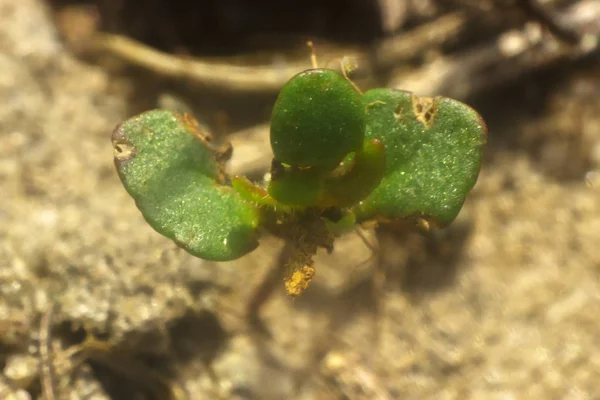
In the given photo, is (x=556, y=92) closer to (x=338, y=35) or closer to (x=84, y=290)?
(x=338, y=35)

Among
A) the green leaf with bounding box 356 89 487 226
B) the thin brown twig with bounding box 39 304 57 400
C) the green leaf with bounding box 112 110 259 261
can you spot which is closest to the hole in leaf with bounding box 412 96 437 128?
the green leaf with bounding box 356 89 487 226

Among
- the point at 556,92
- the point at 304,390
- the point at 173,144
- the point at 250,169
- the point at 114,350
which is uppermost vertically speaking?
the point at 173,144

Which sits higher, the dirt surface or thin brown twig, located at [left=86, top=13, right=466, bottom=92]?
thin brown twig, located at [left=86, top=13, right=466, bottom=92]

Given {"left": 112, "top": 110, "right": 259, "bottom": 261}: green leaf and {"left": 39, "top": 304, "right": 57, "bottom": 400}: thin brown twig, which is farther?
{"left": 39, "top": 304, "right": 57, "bottom": 400}: thin brown twig

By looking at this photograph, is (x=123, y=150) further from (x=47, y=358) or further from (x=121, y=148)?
(x=47, y=358)

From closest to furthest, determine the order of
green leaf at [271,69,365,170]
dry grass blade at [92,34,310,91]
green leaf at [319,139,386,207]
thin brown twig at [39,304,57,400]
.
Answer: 1. green leaf at [271,69,365,170]
2. green leaf at [319,139,386,207]
3. thin brown twig at [39,304,57,400]
4. dry grass blade at [92,34,310,91]

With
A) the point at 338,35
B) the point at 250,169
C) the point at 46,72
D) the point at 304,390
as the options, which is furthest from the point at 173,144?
the point at 338,35

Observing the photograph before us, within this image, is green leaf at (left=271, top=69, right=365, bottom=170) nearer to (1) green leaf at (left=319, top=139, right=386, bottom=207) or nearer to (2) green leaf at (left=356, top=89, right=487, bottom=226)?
(1) green leaf at (left=319, top=139, right=386, bottom=207)
